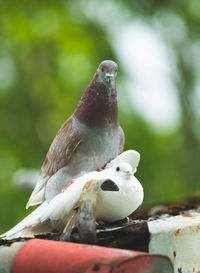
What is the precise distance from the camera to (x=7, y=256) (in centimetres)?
183

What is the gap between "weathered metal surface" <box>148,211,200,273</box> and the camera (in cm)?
205

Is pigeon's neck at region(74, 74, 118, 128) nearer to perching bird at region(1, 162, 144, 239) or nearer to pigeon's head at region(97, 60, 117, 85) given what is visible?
pigeon's head at region(97, 60, 117, 85)

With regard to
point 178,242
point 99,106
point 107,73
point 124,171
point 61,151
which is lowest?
point 178,242

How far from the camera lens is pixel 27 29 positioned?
11.6 metres

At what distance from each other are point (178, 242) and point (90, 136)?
1162mm

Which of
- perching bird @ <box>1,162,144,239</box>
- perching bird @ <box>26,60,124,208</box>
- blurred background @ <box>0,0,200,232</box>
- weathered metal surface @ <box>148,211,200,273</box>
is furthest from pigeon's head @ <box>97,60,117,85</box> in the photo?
blurred background @ <box>0,0,200,232</box>

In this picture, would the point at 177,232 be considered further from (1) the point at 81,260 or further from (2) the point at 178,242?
(1) the point at 81,260

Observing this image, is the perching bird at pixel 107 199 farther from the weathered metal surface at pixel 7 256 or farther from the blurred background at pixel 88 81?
the blurred background at pixel 88 81

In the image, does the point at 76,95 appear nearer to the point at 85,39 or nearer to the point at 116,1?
the point at 85,39

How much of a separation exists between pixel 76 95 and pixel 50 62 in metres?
1.55

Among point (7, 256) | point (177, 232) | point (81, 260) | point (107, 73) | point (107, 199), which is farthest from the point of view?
point (107, 73)

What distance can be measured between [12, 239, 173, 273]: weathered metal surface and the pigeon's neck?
1.35 metres

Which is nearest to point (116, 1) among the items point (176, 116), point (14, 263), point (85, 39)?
point (85, 39)

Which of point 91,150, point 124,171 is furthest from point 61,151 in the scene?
point 124,171
